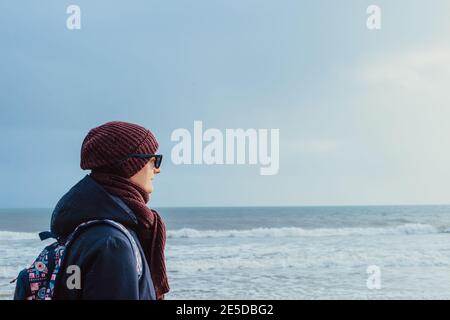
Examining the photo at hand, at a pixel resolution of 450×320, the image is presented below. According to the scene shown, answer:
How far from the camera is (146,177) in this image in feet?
4.52

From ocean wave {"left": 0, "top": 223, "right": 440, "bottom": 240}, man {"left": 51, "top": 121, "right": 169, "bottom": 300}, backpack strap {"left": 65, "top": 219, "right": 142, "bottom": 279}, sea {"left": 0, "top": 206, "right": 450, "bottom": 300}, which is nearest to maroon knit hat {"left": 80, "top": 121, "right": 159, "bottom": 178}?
man {"left": 51, "top": 121, "right": 169, "bottom": 300}

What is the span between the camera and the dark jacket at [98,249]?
116 centimetres

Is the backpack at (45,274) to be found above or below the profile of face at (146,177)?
below

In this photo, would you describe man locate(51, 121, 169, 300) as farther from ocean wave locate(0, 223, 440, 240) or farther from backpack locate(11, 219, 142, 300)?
ocean wave locate(0, 223, 440, 240)

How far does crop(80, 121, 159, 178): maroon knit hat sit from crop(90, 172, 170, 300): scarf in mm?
22

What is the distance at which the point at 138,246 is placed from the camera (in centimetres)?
128

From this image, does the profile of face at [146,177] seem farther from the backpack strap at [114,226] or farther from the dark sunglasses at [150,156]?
the backpack strap at [114,226]

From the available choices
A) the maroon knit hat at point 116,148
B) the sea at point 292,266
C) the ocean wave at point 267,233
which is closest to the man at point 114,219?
the maroon knit hat at point 116,148

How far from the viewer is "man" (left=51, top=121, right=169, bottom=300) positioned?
3.82 ft

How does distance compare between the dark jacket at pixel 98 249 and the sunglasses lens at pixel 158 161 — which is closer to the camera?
the dark jacket at pixel 98 249

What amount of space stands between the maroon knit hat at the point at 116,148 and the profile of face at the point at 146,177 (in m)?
0.01

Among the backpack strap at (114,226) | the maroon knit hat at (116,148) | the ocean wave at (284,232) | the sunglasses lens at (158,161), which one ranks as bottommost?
the ocean wave at (284,232)
